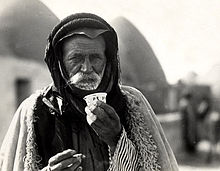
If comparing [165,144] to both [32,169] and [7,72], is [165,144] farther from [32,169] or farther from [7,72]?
[7,72]

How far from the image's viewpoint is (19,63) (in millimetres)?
3322

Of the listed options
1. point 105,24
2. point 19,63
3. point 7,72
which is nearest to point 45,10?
point 105,24

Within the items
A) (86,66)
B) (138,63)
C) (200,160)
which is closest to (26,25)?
(138,63)

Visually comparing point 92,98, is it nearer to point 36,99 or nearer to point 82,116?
point 82,116

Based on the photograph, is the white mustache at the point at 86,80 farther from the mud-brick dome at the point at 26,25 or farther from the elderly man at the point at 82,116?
the mud-brick dome at the point at 26,25

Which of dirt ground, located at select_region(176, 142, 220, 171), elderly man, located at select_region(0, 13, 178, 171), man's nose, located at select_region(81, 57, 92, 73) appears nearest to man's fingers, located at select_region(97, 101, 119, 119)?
elderly man, located at select_region(0, 13, 178, 171)

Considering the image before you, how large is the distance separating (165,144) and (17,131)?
56 cm

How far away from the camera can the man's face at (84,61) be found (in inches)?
62.9

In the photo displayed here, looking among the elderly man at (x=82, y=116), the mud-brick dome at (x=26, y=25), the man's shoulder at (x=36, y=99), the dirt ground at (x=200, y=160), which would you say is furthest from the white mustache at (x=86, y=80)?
the dirt ground at (x=200, y=160)

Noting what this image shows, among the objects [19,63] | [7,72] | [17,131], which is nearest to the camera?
[17,131]

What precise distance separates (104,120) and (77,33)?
0.99 feet

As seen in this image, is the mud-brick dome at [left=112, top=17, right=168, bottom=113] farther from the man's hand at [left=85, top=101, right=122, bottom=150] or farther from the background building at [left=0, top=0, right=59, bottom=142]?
the man's hand at [left=85, top=101, right=122, bottom=150]

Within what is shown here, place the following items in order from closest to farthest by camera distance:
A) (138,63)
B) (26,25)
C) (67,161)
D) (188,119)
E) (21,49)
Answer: (67,161) → (26,25) → (138,63) → (21,49) → (188,119)

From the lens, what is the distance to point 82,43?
1615 millimetres
